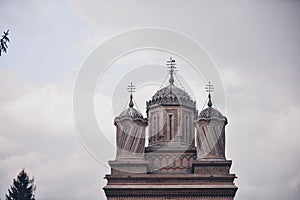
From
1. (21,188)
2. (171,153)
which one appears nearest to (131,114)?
(171,153)

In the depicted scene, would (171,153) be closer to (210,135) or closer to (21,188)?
(210,135)

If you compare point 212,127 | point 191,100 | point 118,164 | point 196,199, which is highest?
point 191,100

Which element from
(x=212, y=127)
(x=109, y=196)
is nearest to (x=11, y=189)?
(x=109, y=196)

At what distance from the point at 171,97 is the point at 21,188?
13077 millimetres

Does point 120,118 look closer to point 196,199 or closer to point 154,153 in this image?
point 154,153

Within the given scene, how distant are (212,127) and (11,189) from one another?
52.1ft

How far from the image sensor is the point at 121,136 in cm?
3800

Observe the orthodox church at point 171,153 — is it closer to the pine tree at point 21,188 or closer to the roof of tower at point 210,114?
the roof of tower at point 210,114

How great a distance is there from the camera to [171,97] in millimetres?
39938

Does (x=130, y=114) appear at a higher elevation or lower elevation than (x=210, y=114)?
lower

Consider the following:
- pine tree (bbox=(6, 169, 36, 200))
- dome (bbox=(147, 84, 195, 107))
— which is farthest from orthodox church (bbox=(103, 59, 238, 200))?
pine tree (bbox=(6, 169, 36, 200))

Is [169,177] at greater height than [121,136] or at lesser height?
lesser

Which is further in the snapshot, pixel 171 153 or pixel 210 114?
pixel 210 114

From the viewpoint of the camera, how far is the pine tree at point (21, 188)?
41625mm
